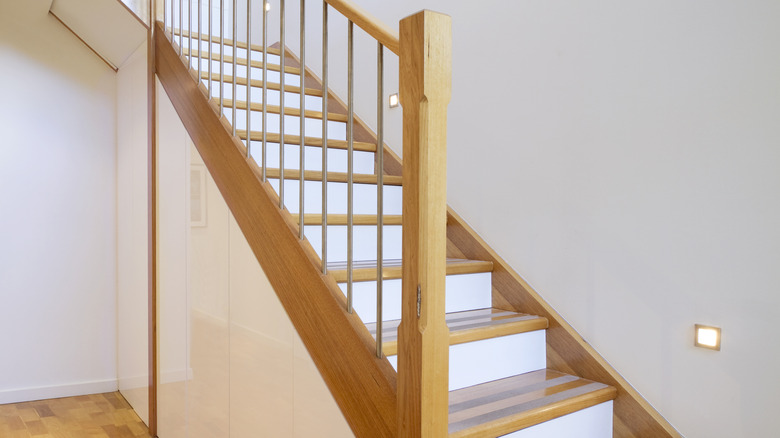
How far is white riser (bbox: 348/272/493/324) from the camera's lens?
1803 mm

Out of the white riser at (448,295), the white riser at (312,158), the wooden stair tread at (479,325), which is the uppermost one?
the white riser at (312,158)

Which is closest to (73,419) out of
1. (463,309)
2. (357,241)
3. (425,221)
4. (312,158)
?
(312,158)

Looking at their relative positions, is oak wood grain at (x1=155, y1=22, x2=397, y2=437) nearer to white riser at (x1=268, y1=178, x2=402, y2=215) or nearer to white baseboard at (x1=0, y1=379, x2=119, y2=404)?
white riser at (x1=268, y1=178, x2=402, y2=215)

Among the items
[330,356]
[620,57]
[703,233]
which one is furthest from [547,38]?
[330,356]

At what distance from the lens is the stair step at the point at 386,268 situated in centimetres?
176

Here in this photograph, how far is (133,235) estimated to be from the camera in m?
3.41

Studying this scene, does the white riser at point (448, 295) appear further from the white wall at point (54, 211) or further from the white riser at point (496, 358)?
the white wall at point (54, 211)

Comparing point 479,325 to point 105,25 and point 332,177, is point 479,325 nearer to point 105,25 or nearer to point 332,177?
point 332,177

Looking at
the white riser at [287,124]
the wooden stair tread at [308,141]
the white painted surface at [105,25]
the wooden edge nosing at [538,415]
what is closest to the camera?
the wooden edge nosing at [538,415]

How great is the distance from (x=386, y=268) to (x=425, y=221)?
89 centimetres

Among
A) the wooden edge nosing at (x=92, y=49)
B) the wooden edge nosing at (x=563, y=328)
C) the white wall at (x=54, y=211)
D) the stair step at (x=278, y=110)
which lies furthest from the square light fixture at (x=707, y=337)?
the wooden edge nosing at (x=92, y=49)

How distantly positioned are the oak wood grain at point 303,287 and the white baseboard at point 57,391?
230 cm

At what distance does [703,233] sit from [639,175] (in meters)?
0.28

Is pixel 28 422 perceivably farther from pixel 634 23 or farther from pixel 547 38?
pixel 634 23
